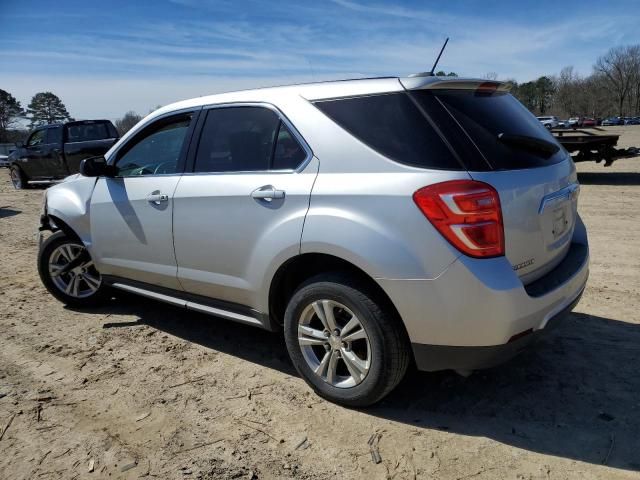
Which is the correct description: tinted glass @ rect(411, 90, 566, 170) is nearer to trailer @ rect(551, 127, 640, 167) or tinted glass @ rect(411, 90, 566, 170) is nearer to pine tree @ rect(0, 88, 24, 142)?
trailer @ rect(551, 127, 640, 167)

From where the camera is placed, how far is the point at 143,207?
3.76 m

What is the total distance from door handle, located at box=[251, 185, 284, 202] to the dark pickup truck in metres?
11.6

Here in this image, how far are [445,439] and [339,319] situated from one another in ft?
2.75

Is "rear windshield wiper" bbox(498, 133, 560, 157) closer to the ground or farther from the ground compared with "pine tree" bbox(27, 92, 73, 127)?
closer to the ground

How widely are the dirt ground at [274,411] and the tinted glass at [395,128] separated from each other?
142 centimetres

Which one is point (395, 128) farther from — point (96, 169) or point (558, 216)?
point (96, 169)

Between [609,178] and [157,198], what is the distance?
12306mm

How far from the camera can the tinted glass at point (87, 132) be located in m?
13.9

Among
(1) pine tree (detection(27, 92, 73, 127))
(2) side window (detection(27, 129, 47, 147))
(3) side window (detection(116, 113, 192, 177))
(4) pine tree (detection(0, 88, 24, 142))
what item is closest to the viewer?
(3) side window (detection(116, 113, 192, 177))

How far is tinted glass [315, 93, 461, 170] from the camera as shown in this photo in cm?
250

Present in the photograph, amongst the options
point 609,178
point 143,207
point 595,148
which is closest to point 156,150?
point 143,207

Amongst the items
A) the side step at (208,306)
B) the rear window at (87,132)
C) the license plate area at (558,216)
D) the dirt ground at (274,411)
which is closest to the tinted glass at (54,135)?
the rear window at (87,132)

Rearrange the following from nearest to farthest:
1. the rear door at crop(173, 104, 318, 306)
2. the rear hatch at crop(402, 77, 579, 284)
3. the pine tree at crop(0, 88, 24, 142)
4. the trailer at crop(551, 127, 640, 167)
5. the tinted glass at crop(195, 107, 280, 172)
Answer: the rear hatch at crop(402, 77, 579, 284) → the rear door at crop(173, 104, 318, 306) → the tinted glass at crop(195, 107, 280, 172) → the trailer at crop(551, 127, 640, 167) → the pine tree at crop(0, 88, 24, 142)

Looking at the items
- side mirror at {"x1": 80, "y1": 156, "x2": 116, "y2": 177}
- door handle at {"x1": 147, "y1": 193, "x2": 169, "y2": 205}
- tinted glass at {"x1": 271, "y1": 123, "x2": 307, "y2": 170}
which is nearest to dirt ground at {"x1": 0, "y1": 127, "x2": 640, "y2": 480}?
door handle at {"x1": 147, "y1": 193, "x2": 169, "y2": 205}
